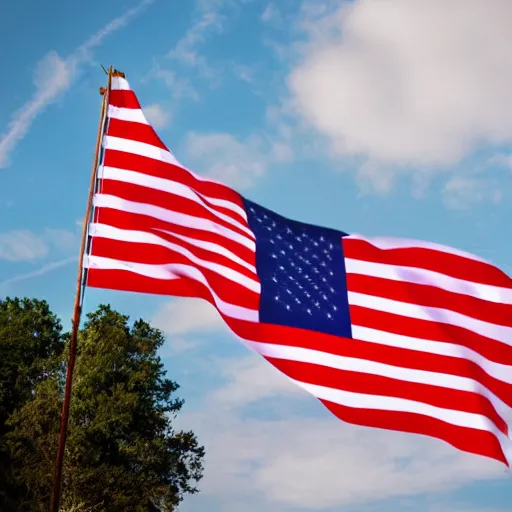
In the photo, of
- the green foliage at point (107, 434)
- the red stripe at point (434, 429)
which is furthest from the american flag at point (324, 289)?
the green foliage at point (107, 434)

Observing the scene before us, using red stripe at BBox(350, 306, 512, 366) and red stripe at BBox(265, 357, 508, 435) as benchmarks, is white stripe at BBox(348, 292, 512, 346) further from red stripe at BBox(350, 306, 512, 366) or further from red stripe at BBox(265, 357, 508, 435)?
red stripe at BBox(265, 357, 508, 435)

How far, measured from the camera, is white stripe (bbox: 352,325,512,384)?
13320 mm

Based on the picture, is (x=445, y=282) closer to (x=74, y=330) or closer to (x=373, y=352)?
(x=373, y=352)

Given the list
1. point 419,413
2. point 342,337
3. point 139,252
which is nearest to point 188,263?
point 139,252

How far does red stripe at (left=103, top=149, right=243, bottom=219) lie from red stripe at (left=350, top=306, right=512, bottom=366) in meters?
2.88

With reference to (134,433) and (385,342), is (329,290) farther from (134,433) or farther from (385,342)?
(134,433)

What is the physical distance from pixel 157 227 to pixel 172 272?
2.78 ft

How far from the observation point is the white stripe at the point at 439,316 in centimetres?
1355

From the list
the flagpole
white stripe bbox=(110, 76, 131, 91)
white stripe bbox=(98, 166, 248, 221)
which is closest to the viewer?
the flagpole

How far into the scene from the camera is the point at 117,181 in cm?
1390

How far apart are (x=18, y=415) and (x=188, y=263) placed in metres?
32.1

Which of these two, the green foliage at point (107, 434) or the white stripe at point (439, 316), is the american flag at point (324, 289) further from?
the green foliage at point (107, 434)

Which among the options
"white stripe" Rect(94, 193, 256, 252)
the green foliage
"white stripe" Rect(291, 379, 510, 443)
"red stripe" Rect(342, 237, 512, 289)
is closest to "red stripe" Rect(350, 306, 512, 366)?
"red stripe" Rect(342, 237, 512, 289)

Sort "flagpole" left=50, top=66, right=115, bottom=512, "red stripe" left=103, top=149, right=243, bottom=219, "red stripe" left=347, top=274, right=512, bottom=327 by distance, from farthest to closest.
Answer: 1. "red stripe" left=103, top=149, right=243, bottom=219
2. "red stripe" left=347, top=274, right=512, bottom=327
3. "flagpole" left=50, top=66, right=115, bottom=512
